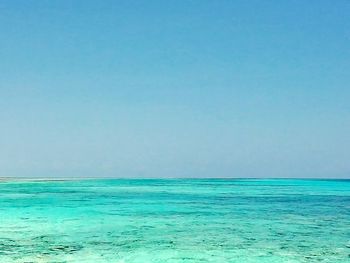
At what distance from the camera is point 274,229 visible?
1460 centimetres

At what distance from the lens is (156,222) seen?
54.1ft

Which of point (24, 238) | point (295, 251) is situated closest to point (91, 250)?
point (24, 238)

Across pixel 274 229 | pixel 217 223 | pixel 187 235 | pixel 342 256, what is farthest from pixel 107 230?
pixel 342 256

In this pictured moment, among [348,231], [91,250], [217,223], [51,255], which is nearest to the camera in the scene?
[51,255]

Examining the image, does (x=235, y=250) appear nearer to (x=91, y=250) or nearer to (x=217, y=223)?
(x=91, y=250)

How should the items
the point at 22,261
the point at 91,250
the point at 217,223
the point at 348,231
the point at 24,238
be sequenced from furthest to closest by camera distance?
the point at 217,223 < the point at 348,231 < the point at 24,238 < the point at 91,250 < the point at 22,261

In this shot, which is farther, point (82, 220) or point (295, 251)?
point (82, 220)

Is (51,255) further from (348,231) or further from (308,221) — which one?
(308,221)

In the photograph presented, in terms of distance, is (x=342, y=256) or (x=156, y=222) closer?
(x=342, y=256)

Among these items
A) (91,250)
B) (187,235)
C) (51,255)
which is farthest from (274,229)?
(51,255)

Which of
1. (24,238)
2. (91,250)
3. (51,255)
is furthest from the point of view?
(24,238)

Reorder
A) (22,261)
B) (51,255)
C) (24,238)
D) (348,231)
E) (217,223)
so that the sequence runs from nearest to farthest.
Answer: (22,261), (51,255), (24,238), (348,231), (217,223)

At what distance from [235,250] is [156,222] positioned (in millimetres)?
5857

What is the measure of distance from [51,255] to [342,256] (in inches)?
246
